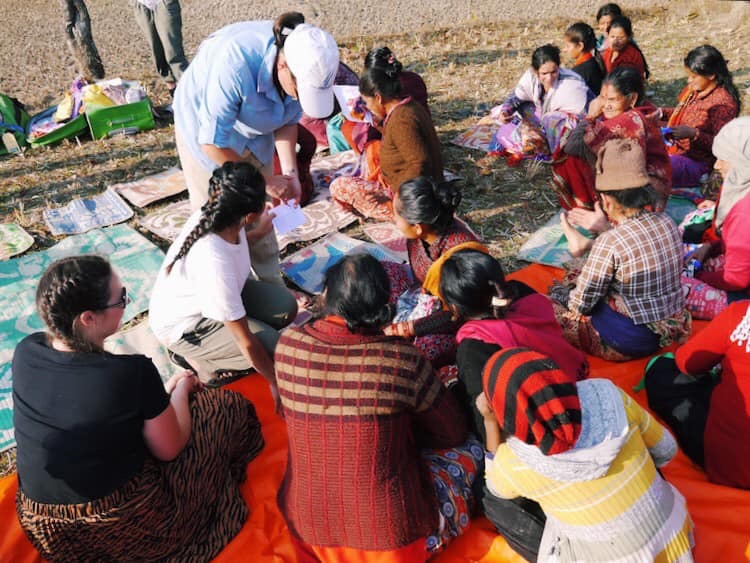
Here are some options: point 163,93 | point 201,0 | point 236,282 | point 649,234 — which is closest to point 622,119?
point 649,234

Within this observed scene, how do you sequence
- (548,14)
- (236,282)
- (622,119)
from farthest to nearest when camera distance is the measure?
(548,14) < (622,119) < (236,282)

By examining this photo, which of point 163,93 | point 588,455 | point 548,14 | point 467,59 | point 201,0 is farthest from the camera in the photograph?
point 201,0

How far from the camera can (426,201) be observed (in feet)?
11.0

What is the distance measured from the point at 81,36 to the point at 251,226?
18.9ft

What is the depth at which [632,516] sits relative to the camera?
1926 millimetres

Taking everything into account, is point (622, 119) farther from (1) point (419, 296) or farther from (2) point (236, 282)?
(2) point (236, 282)

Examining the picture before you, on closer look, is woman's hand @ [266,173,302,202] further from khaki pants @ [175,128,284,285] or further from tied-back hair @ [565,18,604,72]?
tied-back hair @ [565,18,604,72]

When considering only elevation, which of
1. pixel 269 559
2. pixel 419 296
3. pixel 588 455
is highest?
pixel 588 455

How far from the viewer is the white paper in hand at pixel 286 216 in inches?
154

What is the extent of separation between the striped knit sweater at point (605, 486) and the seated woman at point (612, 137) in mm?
2859

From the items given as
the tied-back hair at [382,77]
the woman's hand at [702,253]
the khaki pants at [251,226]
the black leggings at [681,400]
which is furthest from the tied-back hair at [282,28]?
the woman's hand at [702,253]

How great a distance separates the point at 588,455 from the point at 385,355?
709 mm

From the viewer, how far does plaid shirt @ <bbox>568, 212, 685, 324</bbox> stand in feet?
9.75

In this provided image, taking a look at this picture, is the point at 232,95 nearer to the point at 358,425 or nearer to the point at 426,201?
the point at 426,201
